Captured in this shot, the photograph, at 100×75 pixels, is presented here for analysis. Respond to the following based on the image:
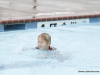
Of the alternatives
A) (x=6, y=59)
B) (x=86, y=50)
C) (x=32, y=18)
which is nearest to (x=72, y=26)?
(x=32, y=18)

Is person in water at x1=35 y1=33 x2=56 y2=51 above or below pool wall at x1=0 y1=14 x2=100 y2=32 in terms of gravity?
below

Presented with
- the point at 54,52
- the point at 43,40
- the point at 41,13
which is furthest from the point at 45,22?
the point at 43,40

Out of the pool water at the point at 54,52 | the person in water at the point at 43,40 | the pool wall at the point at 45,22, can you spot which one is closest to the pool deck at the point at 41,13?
the pool wall at the point at 45,22

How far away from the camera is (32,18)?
19.9 ft

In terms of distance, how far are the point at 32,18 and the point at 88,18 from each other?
1830mm

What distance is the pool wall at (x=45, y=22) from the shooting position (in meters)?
5.80

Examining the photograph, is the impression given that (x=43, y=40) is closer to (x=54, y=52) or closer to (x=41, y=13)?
(x=54, y=52)

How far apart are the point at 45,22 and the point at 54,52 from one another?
1.98 metres

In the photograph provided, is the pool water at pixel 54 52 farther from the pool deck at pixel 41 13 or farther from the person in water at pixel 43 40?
the pool deck at pixel 41 13

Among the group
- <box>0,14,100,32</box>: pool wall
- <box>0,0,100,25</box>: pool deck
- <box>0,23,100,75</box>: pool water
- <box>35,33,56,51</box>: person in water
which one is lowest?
<box>0,23,100,75</box>: pool water

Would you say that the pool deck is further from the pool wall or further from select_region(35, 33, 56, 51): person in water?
select_region(35, 33, 56, 51): person in water

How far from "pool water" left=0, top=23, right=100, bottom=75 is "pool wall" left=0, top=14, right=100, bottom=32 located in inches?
5.0

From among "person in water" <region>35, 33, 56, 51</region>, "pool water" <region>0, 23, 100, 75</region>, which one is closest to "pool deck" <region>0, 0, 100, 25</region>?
"pool water" <region>0, 23, 100, 75</region>

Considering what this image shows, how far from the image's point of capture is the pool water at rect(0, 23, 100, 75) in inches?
151
